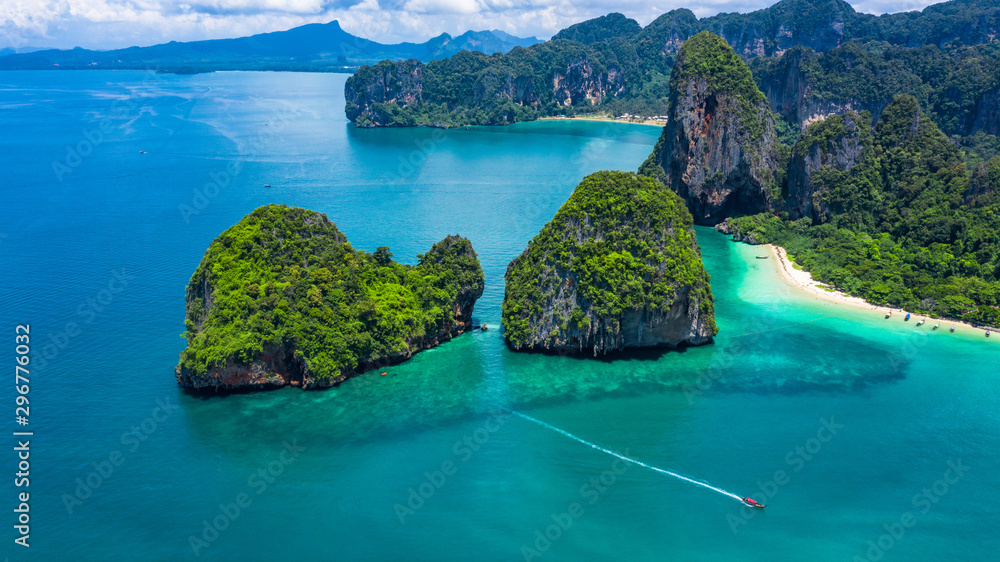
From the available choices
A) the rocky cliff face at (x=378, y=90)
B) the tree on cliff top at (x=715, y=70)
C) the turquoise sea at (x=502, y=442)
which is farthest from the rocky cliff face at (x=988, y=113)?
the rocky cliff face at (x=378, y=90)

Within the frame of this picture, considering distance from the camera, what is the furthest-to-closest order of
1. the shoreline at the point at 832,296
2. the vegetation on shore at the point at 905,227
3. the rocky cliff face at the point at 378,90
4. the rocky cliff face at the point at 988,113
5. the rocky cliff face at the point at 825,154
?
the rocky cliff face at the point at 378,90 → the rocky cliff face at the point at 988,113 → the rocky cliff face at the point at 825,154 → the vegetation on shore at the point at 905,227 → the shoreline at the point at 832,296

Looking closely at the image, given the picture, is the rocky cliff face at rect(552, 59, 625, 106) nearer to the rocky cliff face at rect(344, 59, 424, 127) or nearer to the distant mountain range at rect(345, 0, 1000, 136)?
the distant mountain range at rect(345, 0, 1000, 136)

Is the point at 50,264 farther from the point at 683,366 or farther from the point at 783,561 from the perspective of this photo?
the point at 783,561

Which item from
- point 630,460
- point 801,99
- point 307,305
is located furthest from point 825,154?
point 801,99

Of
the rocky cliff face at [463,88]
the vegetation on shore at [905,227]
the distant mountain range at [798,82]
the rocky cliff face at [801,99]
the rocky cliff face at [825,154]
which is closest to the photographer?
the vegetation on shore at [905,227]

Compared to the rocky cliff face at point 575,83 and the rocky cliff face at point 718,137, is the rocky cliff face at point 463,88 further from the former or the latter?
the rocky cliff face at point 718,137

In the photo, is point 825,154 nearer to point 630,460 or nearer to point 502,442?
point 630,460
